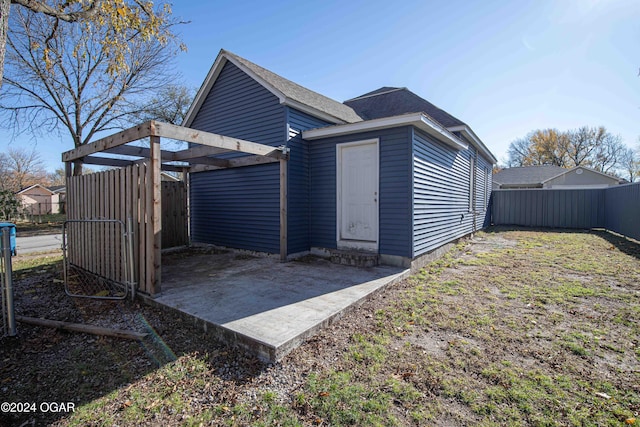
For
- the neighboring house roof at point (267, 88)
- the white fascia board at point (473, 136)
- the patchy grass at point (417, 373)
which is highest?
the neighboring house roof at point (267, 88)

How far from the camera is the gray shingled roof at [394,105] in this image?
9.33 metres

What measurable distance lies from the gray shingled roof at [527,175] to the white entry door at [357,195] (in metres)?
22.2

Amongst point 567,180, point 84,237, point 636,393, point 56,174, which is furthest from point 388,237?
point 56,174

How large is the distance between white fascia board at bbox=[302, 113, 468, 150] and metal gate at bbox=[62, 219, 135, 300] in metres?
4.07

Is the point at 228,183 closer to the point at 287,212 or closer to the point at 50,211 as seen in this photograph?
the point at 287,212

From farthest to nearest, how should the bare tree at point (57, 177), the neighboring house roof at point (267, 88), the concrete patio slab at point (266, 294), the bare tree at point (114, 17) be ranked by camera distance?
the bare tree at point (57, 177), the neighboring house roof at point (267, 88), the bare tree at point (114, 17), the concrete patio slab at point (266, 294)

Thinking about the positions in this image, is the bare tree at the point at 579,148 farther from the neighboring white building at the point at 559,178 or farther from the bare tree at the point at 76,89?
the bare tree at the point at 76,89

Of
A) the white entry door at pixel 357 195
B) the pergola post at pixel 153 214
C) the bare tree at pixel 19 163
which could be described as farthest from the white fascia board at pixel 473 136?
the bare tree at pixel 19 163

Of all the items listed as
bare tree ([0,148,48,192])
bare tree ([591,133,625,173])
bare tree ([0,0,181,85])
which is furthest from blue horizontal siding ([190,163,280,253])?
bare tree ([591,133,625,173])

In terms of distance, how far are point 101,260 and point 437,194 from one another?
22.5 feet

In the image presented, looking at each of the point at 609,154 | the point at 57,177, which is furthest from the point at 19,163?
the point at 609,154

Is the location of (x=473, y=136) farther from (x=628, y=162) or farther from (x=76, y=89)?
(x=628, y=162)

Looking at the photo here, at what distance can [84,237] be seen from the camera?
5359 millimetres

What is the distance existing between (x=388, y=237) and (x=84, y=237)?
572cm
